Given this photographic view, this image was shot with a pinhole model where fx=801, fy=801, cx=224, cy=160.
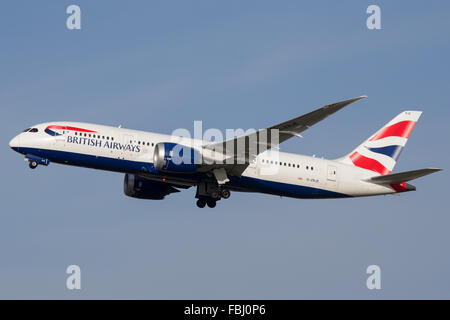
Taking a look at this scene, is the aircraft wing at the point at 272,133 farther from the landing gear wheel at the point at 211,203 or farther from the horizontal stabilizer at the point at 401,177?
the horizontal stabilizer at the point at 401,177

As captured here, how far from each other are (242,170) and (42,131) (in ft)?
40.6

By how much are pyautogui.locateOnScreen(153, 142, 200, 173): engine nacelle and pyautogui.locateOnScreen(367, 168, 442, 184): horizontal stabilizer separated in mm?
12526

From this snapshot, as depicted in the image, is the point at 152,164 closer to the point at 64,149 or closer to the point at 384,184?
the point at 64,149

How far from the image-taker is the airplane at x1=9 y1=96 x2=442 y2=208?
155 feet

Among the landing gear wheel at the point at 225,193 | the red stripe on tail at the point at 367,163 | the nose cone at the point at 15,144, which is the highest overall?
the nose cone at the point at 15,144

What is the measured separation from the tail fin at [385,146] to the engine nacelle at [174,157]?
11961mm

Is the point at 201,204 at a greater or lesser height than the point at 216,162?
lesser

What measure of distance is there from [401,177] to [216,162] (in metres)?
11.8

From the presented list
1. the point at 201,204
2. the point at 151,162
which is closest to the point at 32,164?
the point at 151,162

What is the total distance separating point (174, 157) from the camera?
46750mm

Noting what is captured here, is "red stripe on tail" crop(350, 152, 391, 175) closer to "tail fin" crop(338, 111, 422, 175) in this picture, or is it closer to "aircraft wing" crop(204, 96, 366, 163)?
"tail fin" crop(338, 111, 422, 175)

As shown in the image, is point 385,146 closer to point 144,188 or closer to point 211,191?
point 211,191

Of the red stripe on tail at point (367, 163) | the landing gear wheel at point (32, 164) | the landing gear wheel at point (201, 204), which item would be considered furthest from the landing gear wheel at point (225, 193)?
the landing gear wheel at point (32, 164)

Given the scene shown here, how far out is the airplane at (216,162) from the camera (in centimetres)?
4712
